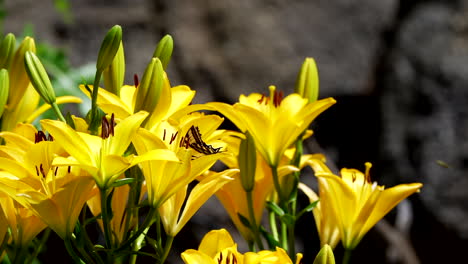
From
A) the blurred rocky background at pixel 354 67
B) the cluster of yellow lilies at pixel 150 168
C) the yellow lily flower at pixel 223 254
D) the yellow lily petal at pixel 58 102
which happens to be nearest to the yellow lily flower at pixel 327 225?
the cluster of yellow lilies at pixel 150 168

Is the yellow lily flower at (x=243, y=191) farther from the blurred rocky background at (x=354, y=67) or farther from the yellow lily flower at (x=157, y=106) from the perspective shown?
the blurred rocky background at (x=354, y=67)

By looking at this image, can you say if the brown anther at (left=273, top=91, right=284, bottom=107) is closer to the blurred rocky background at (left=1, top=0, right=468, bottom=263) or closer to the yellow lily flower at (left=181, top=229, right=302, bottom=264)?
the yellow lily flower at (left=181, top=229, right=302, bottom=264)

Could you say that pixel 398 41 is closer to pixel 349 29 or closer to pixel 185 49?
pixel 349 29

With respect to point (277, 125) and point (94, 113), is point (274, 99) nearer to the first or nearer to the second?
point (277, 125)

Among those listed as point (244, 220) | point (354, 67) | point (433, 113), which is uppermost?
point (244, 220)

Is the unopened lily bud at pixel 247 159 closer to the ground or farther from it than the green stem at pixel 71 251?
farther from it

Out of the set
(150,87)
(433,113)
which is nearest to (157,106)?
(150,87)
